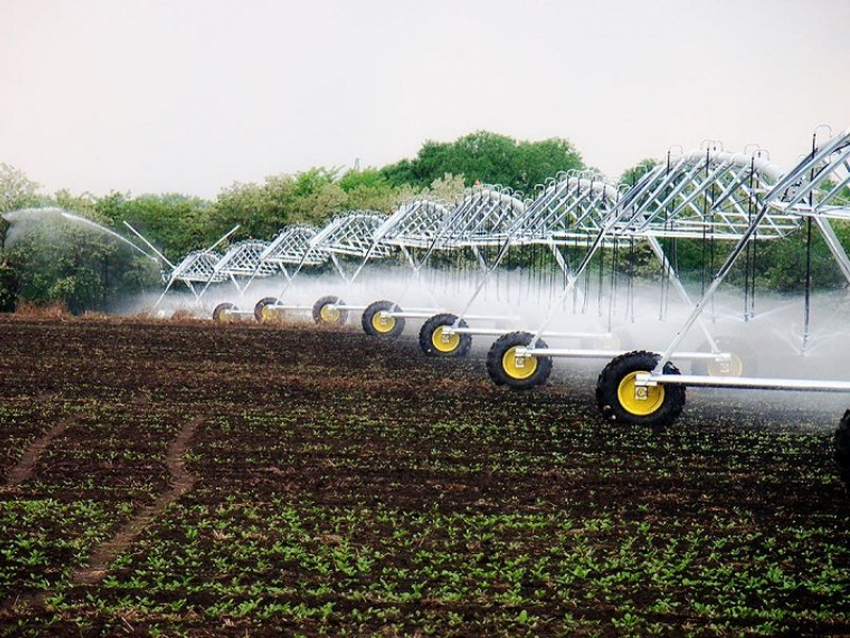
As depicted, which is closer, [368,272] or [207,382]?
[207,382]

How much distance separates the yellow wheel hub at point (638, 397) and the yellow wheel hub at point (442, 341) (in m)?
7.51

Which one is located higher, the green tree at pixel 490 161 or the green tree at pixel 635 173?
the green tree at pixel 490 161

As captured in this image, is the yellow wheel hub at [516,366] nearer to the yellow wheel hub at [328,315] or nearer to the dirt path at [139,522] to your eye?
the dirt path at [139,522]

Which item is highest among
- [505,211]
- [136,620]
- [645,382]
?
[505,211]

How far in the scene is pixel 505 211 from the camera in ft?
56.0

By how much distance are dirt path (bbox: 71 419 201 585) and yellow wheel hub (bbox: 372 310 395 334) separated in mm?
13623

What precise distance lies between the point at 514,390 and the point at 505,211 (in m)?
4.51

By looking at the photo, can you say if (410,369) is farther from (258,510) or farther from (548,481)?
(258,510)

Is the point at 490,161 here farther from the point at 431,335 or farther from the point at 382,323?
the point at 431,335

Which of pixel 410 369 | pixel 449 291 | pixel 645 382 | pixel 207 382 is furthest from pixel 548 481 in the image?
pixel 449 291

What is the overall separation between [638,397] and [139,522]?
5.25 m

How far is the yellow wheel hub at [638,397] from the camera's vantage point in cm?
1041

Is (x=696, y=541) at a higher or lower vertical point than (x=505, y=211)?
lower

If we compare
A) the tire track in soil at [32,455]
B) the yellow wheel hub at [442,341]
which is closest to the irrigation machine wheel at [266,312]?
the yellow wheel hub at [442,341]
